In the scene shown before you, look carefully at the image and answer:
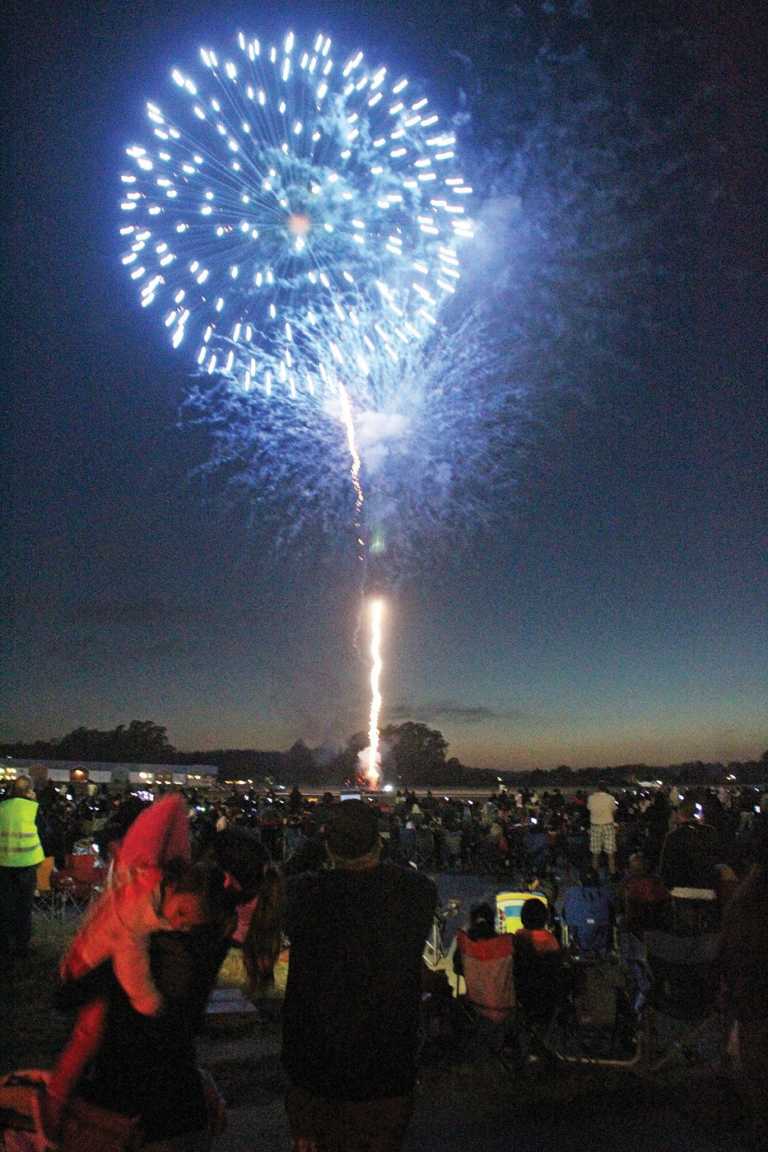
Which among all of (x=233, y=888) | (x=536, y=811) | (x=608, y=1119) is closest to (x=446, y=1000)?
→ (x=608, y=1119)

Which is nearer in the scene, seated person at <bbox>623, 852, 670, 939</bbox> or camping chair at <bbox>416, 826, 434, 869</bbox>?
seated person at <bbox>623, 852, 670, 939</bbox>

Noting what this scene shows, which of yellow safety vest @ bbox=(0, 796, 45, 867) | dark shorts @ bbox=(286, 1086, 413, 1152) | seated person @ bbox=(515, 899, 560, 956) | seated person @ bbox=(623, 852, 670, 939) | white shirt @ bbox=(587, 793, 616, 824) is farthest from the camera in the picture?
white shirt @ bbox=(587, 793, 616, 824)

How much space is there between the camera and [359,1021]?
8.66 ft

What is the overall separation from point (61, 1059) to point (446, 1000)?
4.34 m

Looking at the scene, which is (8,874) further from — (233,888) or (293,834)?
(293,834)

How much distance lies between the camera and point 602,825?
50.8 feet

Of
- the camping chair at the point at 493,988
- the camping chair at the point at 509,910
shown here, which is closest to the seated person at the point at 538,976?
the camping chair at the point at 493,988

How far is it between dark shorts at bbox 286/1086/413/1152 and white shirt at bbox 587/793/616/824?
12.9m

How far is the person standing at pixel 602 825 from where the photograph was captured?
1502cm

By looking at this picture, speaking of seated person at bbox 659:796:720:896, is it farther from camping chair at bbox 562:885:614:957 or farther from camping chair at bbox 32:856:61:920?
camping chair at bbox 32:856:61:920

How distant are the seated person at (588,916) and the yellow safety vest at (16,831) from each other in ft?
17.6

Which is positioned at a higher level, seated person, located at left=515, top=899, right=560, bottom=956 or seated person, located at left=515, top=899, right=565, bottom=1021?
seated person, located at left=515, top=899, right=560, bottom=956

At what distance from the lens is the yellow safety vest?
841cm

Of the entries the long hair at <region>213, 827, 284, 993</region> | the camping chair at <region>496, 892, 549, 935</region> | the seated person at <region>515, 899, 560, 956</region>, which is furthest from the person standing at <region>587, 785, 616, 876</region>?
the long hair at <region>213, 827, 284, 993</region>
